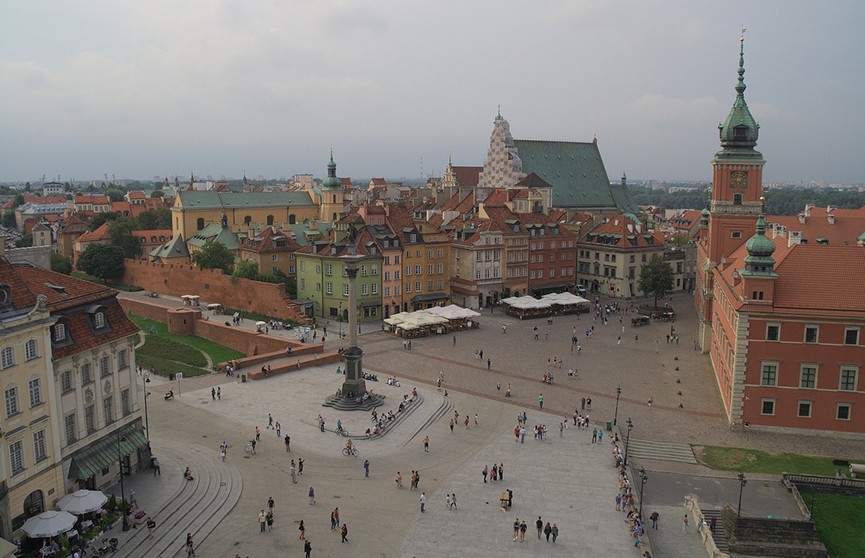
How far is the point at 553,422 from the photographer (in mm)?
43781

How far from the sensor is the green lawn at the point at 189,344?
62.1 m

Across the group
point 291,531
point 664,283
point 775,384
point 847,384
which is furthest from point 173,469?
point 664,283

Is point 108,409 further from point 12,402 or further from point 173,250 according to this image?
point 173,250

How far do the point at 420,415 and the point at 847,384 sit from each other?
23834 mm

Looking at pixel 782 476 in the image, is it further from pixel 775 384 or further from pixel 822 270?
pixel 822 270

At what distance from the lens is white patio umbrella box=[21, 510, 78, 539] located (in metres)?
26.8

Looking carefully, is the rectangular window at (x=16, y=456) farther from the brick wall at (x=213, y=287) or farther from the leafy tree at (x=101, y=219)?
the leafy tree at (x=101, y=219)

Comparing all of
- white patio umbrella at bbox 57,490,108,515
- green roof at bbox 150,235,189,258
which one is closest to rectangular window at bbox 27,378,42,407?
white patio umbrella at bbox 57,490,108,515

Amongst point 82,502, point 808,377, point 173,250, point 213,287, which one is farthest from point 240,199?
point 808,377

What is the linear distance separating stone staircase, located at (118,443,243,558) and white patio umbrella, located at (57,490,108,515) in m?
1.88

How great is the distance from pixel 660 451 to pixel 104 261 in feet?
254

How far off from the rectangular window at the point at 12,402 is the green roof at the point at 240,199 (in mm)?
79794

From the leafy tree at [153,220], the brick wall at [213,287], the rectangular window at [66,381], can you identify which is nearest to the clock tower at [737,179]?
the brick wall at [213,287]

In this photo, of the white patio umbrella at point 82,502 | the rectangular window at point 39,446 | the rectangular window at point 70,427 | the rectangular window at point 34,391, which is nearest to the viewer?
the rectangular window at point 34,391
